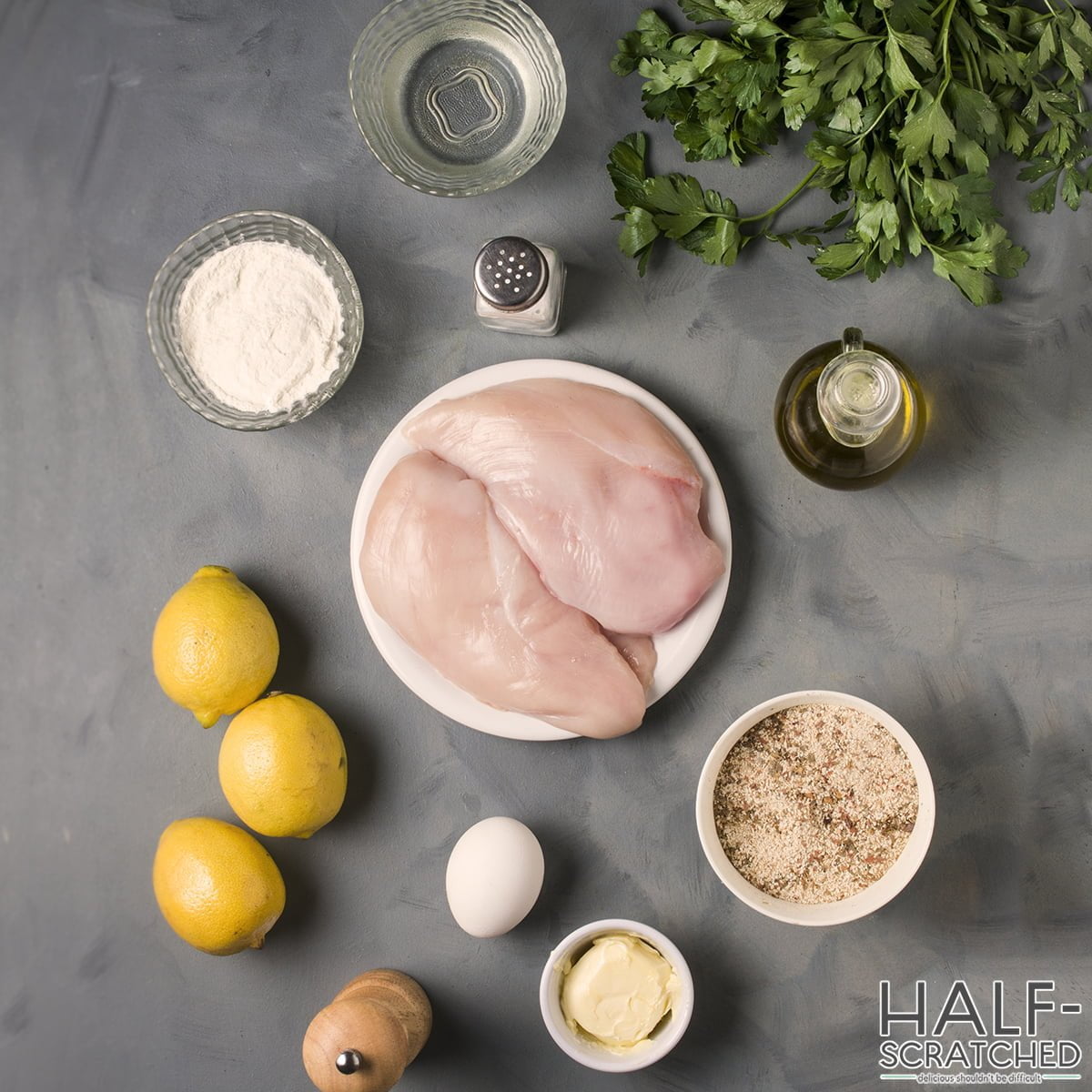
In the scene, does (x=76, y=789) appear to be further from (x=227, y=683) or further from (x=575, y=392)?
(x=575, y=392)

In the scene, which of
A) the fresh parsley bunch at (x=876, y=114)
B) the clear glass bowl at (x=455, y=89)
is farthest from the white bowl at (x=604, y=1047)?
the clear glass bowl at (x=455, y=89)

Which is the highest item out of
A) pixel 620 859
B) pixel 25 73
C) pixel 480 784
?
pixel 25 73

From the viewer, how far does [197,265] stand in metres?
Answer: 1.33

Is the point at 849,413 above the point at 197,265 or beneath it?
beneath

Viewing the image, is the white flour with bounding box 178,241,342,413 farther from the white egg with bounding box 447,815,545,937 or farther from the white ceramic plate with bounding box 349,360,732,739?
the white egg with bounding box 447,815,545,937

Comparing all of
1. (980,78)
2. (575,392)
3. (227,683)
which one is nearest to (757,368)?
(575,392)

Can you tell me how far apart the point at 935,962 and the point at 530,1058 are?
0.56m

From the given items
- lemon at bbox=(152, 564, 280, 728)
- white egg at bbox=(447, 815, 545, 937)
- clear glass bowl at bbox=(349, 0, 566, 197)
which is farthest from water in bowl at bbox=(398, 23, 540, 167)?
white egg at bbox=(447, 815, 545, 937)

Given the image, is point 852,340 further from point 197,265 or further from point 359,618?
point 197,265

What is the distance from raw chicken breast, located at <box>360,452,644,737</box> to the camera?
1.18m

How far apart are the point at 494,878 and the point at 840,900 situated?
0.43m

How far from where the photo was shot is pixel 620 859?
1297 mm

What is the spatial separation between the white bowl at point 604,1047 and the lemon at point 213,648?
0.52m

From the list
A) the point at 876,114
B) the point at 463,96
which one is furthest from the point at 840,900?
the point at 463,96
